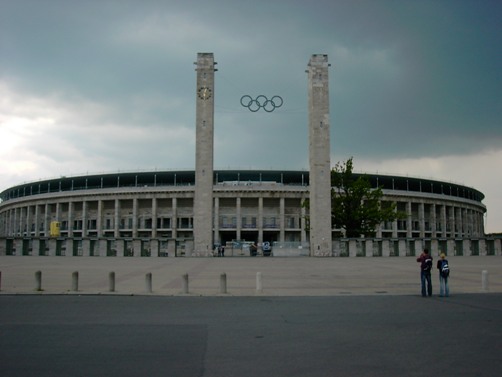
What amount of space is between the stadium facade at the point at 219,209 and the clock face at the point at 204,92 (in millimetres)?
116

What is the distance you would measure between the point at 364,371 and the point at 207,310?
701cm

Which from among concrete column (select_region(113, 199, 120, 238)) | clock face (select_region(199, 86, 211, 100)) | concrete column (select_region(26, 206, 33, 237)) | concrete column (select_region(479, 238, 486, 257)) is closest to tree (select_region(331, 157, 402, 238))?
concrete column (select_region(479, 238, 486, 257))

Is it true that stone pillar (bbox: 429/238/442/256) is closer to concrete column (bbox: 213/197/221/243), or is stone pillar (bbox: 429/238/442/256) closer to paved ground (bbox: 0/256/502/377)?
concrete column (bbox: 213/197/221/243)

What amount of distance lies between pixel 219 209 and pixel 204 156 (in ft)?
105

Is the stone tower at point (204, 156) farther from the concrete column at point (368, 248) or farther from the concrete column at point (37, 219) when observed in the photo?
the concrete column at point (37, 219)

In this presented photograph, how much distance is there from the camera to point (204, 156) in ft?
175

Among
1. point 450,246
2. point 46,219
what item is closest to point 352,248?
point 450,246

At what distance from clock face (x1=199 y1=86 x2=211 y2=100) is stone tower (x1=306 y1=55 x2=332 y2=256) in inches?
466

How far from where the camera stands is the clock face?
54094 millimetres

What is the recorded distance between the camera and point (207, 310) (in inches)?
523

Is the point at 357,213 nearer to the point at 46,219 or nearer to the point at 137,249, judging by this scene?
the point at 137,249

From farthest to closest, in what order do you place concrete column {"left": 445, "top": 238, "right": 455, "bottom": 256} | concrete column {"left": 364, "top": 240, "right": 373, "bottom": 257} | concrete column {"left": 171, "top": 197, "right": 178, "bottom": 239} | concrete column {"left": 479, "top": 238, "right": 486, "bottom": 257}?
concrete column {"left": 171, "top": 197, "right": 178, "bottom": 239}, concrete column {"left": 479, "top": 238, "right": 486, "bottom": 257}, concrete column {"left": 445, "top": 238, "right": 455, "bottom": 256}, concrete column {"left": 364, "top": 240, "right": 373, "bottom": 257}

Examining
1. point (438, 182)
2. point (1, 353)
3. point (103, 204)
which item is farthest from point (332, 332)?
point (438, 182)

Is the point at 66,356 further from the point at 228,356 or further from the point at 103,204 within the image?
the point at 103,204
